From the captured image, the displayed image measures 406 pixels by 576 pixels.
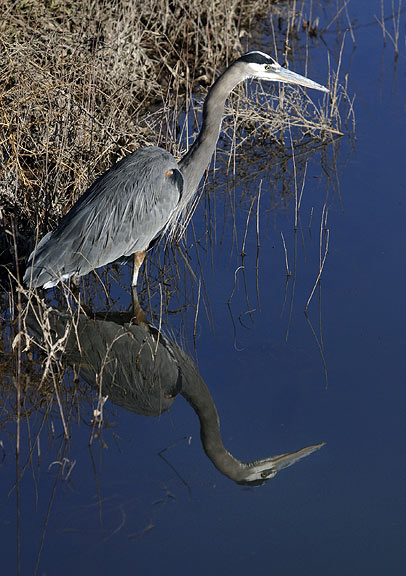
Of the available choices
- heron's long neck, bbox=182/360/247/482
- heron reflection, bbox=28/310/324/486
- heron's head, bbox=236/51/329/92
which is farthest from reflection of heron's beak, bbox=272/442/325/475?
heron's head, bbox=236/51/329/92

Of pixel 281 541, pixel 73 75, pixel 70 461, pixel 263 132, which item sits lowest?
pixel 281 541

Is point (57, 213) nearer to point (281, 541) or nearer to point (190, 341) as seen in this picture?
point (190, 341)

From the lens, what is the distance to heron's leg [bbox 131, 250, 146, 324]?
5.13 meters

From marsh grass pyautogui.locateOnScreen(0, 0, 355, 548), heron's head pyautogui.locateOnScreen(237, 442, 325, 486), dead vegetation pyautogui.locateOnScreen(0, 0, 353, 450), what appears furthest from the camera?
dead vegetation pyautogui.locateOnScreen(0, 0, 353, 450)

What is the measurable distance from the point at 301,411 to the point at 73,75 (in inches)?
115

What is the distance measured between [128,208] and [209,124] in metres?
0.70

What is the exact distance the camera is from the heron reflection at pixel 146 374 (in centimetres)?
389

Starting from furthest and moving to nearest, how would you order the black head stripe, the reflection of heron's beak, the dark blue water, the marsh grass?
the black head stripe, the marsh grass, the reflection of heron's beak, the dark blue water

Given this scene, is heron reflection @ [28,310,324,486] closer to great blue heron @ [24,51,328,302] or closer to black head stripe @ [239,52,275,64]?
great blue heron @ [24,51,328,302]

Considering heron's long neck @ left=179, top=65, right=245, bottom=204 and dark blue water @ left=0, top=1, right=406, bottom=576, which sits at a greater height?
heron's long neck @ left=179, top=65, right=245, bottom=204

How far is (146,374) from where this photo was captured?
181 inches

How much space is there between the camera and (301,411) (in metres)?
4.24

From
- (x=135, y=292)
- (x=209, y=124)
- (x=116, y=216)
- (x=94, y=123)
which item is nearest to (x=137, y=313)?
(x=135, y=292)

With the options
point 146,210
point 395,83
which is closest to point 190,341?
point 146,210
